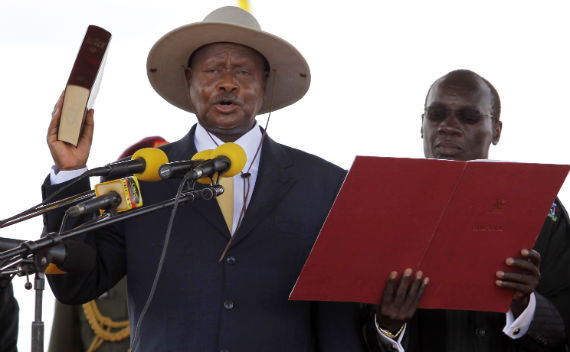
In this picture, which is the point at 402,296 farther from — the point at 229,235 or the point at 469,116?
the point at 469,116

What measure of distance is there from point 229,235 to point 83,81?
0.72 metres

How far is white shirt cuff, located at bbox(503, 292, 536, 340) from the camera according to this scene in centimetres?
299

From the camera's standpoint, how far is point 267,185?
9.95ft

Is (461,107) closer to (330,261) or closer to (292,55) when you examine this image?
(292,55)

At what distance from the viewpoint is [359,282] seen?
9.05 ft

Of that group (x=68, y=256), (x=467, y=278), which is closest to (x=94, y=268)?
(x=68, y=256)

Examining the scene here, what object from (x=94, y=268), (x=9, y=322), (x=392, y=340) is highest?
(x=94, y=268)

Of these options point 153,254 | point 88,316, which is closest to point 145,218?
point 153,254

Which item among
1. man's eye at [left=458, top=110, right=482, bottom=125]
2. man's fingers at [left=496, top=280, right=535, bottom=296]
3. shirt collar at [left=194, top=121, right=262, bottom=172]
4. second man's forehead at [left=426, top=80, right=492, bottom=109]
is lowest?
man's fingers at [left=496, top=280, right=535, bottom=296]

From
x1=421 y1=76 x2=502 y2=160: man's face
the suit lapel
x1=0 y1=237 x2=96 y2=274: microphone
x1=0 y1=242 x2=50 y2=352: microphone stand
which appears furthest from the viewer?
x1=421 y1=76 x2=502 y2=160: man's face

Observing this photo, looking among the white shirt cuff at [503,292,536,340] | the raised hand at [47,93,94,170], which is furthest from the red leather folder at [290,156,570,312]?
the raised hand at [47,93,94,170]

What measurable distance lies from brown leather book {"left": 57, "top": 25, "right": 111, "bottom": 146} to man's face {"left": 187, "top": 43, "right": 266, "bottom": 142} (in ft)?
2.04

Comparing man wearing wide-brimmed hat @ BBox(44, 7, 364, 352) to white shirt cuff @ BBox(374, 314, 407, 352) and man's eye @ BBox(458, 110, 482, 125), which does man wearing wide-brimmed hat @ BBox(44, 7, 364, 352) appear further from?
man's eye @ BBox(458, 110, 482, 125)

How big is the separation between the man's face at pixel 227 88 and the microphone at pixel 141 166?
75 cm
